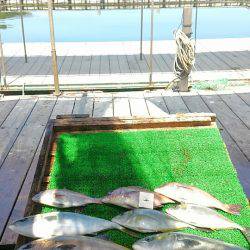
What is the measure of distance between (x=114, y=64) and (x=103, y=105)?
4060mm

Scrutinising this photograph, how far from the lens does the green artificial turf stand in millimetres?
2947

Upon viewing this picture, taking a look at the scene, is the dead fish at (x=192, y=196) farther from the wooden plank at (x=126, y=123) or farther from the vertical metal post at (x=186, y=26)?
the vertical metal post at (x=186, y=26)

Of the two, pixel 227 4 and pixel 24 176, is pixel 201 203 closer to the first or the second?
pixel 24 176

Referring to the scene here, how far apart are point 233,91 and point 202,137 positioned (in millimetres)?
3356

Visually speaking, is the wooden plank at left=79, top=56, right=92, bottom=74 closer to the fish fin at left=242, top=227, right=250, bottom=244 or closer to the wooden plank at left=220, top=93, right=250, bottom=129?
the wooden plank at left=220, top=93, right=250, bottom=129

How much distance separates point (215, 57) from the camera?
1055cm

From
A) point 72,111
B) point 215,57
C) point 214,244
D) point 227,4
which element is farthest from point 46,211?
point 227,4

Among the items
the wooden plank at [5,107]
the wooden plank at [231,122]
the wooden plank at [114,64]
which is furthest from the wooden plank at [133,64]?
the wooden plank at [5,107]

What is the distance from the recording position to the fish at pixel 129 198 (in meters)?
2.69

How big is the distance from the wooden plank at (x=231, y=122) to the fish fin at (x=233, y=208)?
5.06ft

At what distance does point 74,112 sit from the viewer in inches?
229

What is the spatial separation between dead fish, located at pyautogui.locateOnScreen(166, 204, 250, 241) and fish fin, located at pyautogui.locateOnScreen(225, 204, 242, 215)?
125 millimetres

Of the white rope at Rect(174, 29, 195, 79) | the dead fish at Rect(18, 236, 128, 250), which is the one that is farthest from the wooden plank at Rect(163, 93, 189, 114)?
the dead fish at Rect(18, 236, 128, 250)

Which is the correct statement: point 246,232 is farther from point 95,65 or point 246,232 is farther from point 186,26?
point 95,65
